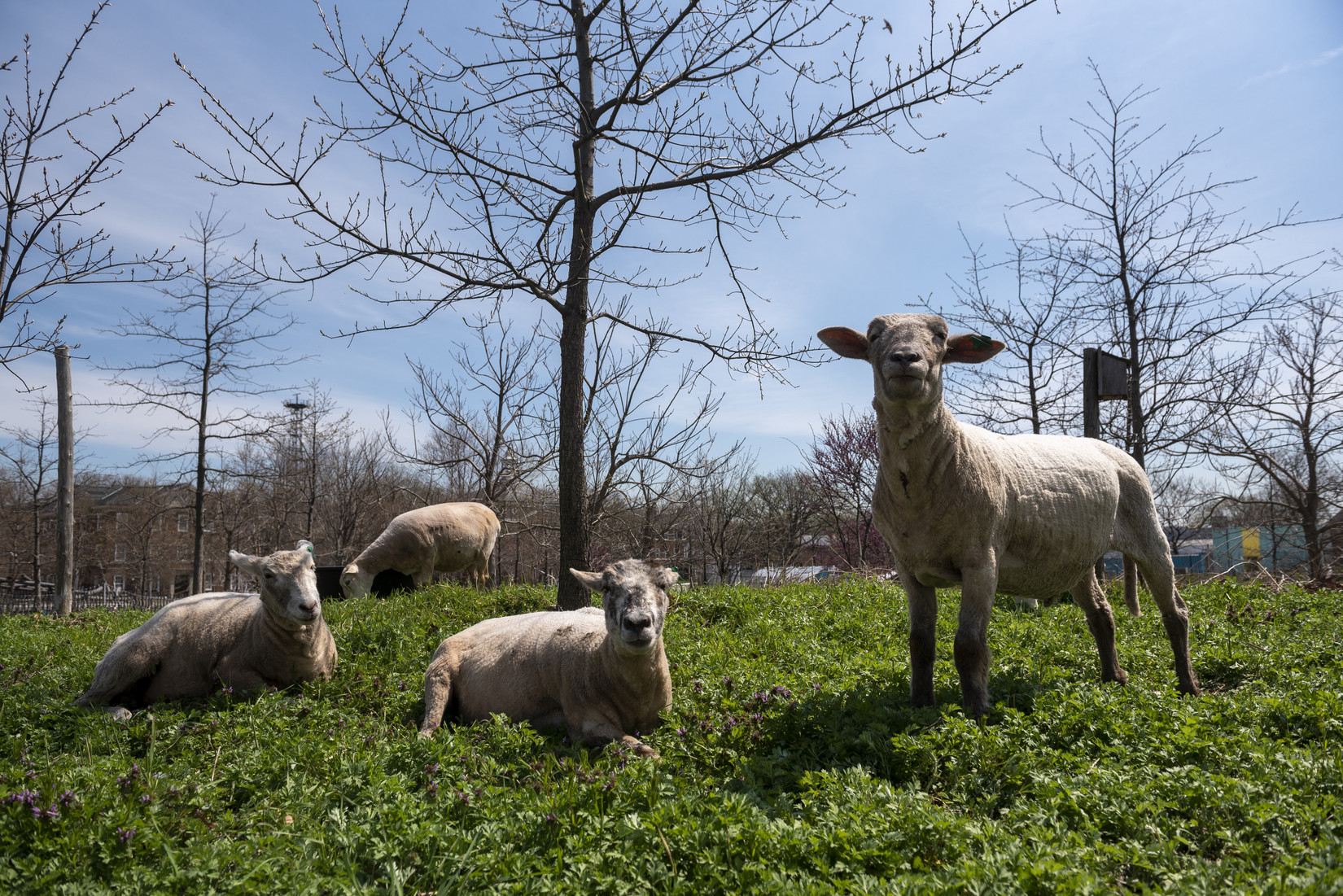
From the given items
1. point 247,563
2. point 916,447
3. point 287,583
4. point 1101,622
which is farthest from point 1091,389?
point 247,563

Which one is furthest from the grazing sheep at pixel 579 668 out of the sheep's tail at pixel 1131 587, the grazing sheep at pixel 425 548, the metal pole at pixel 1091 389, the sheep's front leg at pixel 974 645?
the grazing sheep at pixel 425 548

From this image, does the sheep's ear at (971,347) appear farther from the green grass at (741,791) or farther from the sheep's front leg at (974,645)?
the green grass at (741,791)

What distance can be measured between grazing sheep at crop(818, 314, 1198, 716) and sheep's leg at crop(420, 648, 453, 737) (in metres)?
3.29

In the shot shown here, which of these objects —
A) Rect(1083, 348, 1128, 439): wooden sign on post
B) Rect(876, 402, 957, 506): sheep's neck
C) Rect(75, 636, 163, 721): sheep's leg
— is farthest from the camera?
Rect(1083, 348, 1128, 439): wooden sign on post

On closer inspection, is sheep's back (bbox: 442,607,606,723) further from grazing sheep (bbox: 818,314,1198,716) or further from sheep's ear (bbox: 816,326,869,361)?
sheep's ear (bbox: 816,326,869,361)

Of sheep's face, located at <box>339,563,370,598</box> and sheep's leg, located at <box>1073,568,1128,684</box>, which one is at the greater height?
sheep's leg, located at <box>1073,568,1128,684</box>

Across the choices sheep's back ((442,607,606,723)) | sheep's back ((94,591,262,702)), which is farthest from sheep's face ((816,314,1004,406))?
sheep's back ((94,591,262,702))

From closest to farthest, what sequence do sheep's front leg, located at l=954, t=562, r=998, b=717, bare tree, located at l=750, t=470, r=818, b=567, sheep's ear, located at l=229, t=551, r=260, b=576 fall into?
1. sheep's front leg, located at l=954, t=562, r=998, b=717
2. sheep's ear, located at l=229, t=551, r=260, b=576
3. bare tree, located at l=750, t=470, r=818, b=567

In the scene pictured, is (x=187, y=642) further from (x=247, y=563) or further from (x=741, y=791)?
(x=741, y=791)

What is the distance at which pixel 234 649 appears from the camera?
245 inches

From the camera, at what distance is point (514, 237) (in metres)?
8.19

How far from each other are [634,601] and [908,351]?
7.40 feet

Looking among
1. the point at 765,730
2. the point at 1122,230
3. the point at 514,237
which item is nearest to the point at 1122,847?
the point at 765,730

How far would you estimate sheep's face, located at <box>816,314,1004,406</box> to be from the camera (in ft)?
13.8
